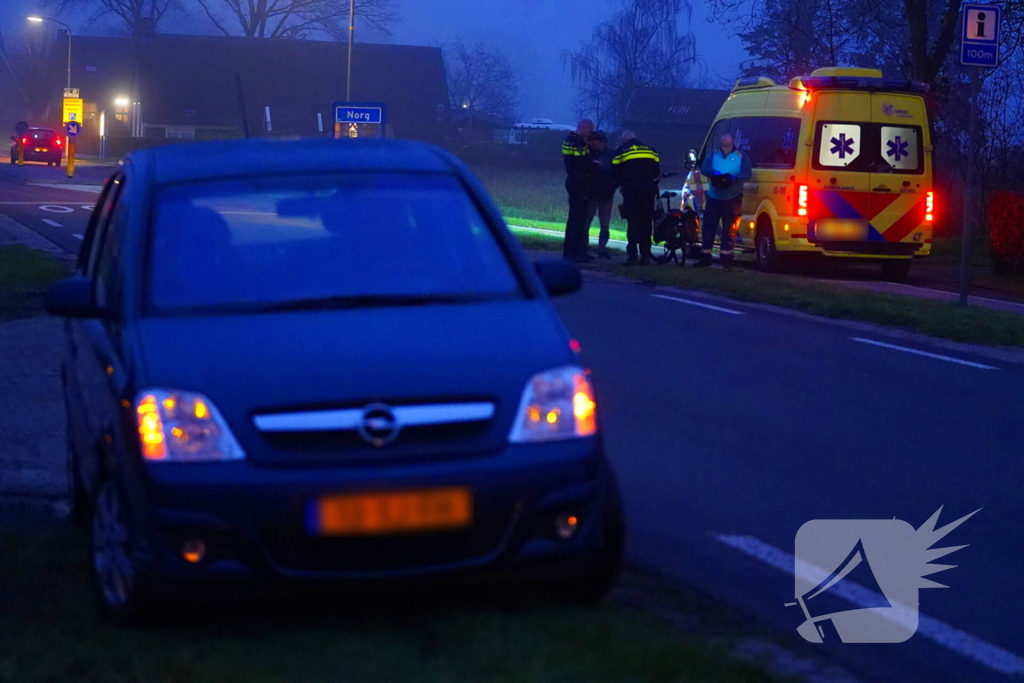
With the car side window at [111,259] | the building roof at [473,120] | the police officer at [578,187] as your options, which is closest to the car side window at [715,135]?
the police officer at [578,187]

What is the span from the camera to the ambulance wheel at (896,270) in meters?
19.4

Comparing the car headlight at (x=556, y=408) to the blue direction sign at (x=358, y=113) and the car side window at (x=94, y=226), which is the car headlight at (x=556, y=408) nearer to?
the car side window at (x=94, y=226)

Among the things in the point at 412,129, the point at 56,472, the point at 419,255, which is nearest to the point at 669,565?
the point at 419,255

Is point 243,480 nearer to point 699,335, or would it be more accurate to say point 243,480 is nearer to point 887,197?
point 699,335

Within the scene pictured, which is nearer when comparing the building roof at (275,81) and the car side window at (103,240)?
→ the car side window at (103,240)

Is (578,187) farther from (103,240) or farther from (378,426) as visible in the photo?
(378,426)

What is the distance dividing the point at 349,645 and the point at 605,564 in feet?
3.00

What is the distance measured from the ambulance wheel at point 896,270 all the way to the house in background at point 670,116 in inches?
2476

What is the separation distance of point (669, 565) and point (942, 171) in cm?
2413

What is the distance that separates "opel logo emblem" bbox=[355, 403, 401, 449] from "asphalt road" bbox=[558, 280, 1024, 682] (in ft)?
5.32

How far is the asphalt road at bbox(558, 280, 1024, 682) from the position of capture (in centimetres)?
504

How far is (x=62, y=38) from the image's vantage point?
10175 centimetres

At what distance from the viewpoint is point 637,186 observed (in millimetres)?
18469

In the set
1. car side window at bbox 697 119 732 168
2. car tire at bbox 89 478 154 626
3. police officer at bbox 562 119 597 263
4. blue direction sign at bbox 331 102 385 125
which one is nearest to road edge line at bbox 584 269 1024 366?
police officer at bbox 562 119 597 263
